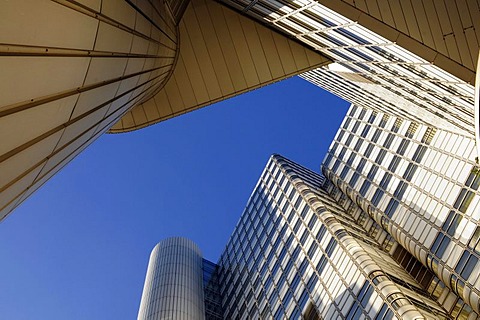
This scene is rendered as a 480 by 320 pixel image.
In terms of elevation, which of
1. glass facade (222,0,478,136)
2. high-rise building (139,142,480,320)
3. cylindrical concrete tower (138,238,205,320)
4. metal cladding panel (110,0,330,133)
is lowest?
cylindrical concrete tower (138,238,205,320)

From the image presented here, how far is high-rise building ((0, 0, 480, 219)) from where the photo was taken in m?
6.52

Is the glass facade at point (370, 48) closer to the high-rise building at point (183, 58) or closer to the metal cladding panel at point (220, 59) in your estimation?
the high-rise building at point (183, 58)

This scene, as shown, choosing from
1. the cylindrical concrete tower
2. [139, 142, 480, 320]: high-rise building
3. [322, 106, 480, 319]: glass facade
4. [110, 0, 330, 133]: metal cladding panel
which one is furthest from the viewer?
the cylindrical concrete tower

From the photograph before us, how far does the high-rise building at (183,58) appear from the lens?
652 centimetres

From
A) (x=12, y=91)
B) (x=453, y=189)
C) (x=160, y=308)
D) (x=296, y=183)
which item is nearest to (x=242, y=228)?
(x=296, y=183)

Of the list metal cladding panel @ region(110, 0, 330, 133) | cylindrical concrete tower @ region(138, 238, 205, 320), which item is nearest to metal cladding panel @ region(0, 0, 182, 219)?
metal cladding panel @ region(110, 0, 330, 133)

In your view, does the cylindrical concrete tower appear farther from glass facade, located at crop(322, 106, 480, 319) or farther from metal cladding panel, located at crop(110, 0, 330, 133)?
metal cladding panel, located at crop(110, 0, 330, 133)

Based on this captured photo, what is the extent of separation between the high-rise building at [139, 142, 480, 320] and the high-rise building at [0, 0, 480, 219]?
7514 millimetres

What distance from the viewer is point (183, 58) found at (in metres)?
26.9

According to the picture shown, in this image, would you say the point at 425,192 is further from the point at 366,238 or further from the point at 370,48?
the point at 370,48

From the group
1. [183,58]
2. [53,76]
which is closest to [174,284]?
[183,58]

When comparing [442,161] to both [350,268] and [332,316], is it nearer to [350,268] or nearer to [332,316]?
[350,268]

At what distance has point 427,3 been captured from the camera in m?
19.8

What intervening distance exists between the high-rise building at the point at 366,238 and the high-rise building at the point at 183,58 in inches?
296
